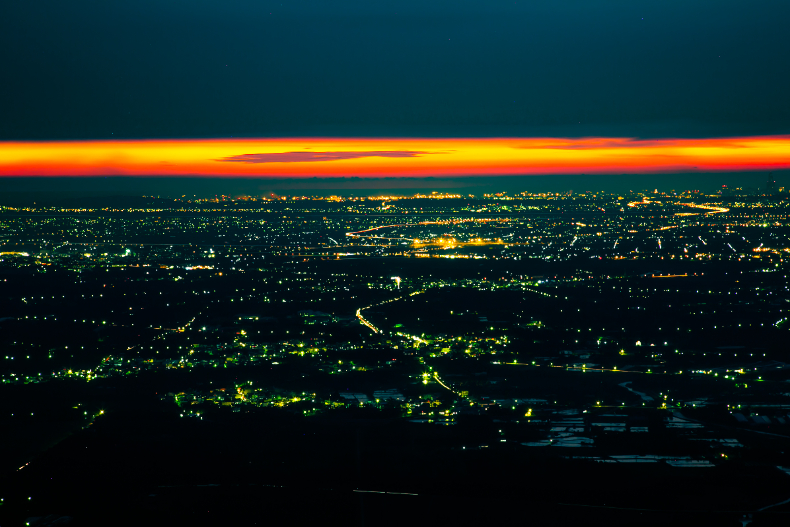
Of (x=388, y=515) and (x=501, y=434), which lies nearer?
(x=388, y=515)

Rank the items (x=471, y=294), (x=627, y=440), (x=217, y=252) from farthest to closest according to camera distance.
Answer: (x=217, y=252) → (x=471, y=294) → (x=627, y=440)

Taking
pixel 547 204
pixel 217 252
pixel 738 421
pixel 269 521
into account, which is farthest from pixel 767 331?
pixel 547 204

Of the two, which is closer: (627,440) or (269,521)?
(269,521)

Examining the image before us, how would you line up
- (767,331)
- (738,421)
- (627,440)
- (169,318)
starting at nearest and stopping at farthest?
(627,440), (738,421), (767,331), (169,318)

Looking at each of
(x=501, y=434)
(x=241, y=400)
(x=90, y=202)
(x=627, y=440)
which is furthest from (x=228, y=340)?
(x=90, y=202)

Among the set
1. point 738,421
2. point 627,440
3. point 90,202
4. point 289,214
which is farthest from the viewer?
point 90,202

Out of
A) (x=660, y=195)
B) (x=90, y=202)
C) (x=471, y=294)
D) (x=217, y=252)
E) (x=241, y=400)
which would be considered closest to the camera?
(x=241, y=400)

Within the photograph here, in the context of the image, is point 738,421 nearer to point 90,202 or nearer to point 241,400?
point 241,400

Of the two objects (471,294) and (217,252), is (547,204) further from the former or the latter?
(471,294)
